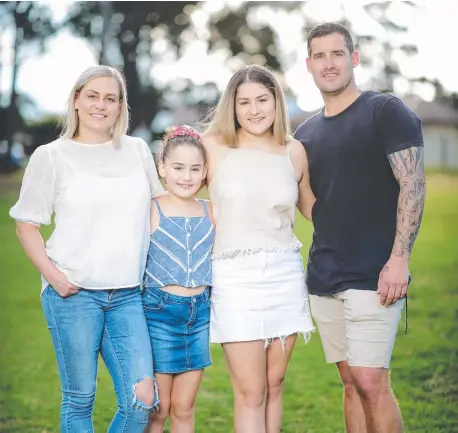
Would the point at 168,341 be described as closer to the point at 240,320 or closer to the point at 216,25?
the point at 240,320

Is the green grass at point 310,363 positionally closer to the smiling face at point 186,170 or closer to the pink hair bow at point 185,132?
the smiling face at point 186,170

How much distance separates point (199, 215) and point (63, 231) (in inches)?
20.1

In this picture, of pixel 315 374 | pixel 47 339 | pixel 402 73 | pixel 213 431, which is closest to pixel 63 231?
pixel 213 431

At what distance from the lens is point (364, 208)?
2.85 meters

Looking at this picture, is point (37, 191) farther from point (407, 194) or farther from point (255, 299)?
point (407, 194)

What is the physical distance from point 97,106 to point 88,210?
0.38m

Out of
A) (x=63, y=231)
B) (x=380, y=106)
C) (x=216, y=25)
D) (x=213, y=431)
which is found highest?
(x=216, y=25)

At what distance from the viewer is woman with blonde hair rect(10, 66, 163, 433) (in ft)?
8.35

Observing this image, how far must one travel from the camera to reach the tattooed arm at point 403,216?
2.75 m

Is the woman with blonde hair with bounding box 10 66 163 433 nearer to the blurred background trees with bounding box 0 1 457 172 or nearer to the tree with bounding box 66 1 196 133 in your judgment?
the blurred background trees with bounding box 0 1 457 172

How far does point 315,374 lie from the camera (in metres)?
5.32

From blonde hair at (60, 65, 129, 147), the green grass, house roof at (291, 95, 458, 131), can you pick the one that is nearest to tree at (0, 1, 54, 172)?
the green grass

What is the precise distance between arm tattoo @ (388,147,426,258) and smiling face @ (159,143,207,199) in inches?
28.0

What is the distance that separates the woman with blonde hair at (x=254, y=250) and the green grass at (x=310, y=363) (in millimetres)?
1495
